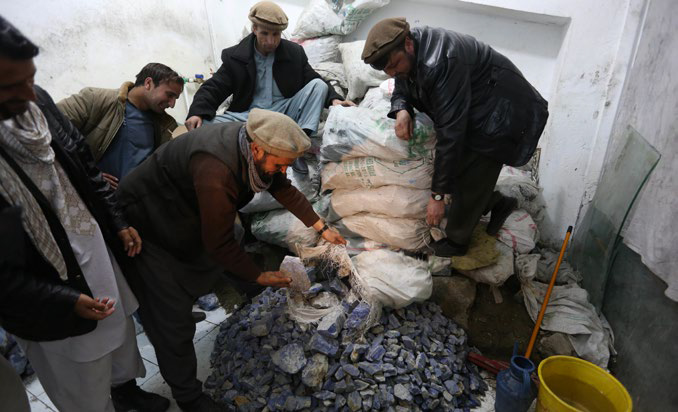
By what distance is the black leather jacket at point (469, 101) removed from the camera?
1.58 metres

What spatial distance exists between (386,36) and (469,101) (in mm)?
478

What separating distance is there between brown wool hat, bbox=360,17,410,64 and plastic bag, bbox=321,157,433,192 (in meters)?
0.59

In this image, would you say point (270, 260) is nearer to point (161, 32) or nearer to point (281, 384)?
point (281, 384)

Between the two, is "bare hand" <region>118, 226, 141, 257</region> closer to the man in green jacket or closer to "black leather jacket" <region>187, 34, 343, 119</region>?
the man in green jacket

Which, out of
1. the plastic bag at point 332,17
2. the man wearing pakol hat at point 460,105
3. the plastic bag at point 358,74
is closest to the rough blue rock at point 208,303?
the man wearing pakol hat at point 460,105

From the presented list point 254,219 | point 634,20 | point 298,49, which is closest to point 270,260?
point 254,219

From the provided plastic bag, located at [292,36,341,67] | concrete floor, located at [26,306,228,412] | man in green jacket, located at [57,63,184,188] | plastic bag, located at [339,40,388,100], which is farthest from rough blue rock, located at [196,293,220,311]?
plastic bag, located at [292,36,341,67]

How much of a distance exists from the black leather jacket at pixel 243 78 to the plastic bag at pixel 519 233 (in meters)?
1.46

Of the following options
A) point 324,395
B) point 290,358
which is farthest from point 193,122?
point 324,395

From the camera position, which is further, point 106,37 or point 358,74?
point 106,37

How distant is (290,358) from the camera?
1.68m

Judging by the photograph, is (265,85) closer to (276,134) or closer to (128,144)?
(128,144)

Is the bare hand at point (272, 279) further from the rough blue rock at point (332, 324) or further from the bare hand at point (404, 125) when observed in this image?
the bare hand at point (404, 125)

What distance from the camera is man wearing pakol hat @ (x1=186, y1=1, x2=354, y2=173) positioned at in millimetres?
2371
